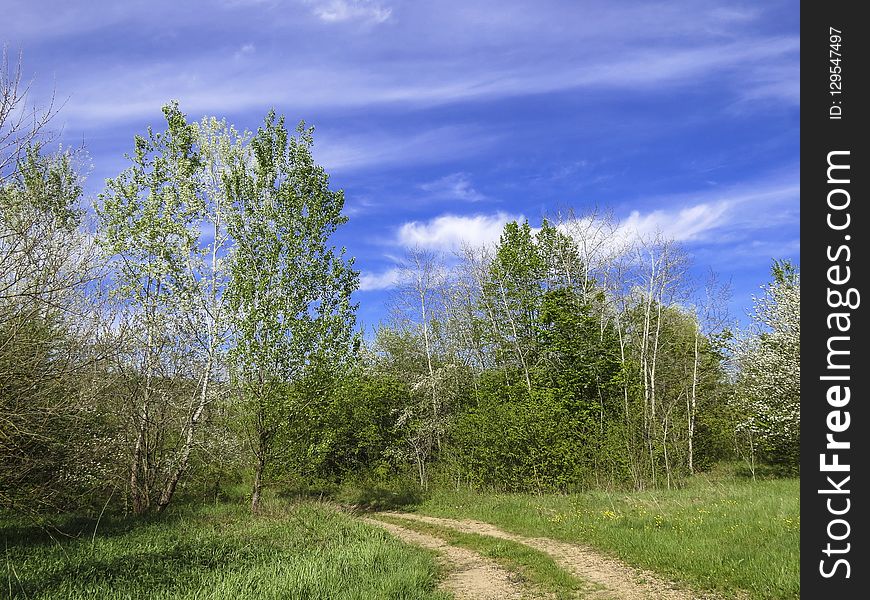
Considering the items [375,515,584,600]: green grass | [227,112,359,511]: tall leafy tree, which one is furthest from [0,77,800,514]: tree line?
[375,515,584,600]: green grass

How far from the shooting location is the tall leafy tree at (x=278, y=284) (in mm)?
14531

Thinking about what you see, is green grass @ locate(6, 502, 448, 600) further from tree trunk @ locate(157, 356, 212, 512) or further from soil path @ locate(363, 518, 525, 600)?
tree trunk @ locate(157, 356, 212, 512)

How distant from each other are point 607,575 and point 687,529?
255cm

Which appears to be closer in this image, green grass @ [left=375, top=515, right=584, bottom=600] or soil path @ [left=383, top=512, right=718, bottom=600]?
soil path @ [left=383, top=512, right=718, bottom=600]

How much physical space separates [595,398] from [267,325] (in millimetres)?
14291

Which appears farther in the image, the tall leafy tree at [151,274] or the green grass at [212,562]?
the tall leafy tree at [151,274]

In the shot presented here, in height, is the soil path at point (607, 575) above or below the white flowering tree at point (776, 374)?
below

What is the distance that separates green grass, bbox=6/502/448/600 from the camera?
660 centimetres

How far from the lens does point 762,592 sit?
21.2 ft

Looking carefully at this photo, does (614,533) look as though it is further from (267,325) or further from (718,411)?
(718,411)

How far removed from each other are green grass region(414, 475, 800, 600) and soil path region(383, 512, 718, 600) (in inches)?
10.9

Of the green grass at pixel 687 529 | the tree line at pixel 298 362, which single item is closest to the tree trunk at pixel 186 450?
the tree line at pixel 298 362

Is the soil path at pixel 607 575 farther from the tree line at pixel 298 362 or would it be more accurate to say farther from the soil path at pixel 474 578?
the tree line at pixel 298 362

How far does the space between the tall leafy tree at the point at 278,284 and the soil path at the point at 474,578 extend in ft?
19.0
